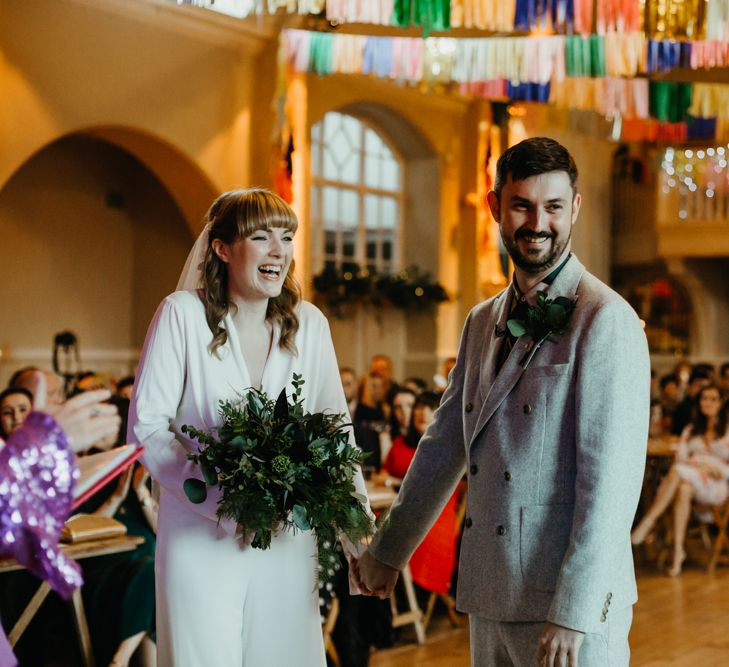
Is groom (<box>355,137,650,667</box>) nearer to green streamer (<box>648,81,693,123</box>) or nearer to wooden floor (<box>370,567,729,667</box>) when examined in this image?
wooden floor (<box>370,567,729,667</box>)

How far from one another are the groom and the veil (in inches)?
36.1

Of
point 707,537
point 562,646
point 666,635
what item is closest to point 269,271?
point 562,646

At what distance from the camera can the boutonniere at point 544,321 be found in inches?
91.3

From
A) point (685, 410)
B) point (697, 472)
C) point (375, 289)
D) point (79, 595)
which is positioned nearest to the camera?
point (79, 595)

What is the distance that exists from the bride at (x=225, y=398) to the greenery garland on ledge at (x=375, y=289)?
32.0 ft

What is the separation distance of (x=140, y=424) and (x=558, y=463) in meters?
1.09

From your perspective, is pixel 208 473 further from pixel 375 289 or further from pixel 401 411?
pixel 375 289

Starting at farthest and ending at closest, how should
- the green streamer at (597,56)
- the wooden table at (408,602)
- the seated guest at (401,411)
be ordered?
1. the green streamer at (597,56)
2. the seated guest at (401,411)
3. the wooden table at (408,602)

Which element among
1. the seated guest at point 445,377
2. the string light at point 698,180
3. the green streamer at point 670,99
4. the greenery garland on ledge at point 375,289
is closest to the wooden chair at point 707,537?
the seated guest at point 445,377

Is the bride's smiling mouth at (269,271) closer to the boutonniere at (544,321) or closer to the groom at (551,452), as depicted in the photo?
the groom at (551,452)

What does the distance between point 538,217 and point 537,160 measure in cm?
13

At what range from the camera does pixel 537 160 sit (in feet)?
7.67

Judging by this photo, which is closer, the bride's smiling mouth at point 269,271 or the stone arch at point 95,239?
the bride's smiling mouth at point 269,271

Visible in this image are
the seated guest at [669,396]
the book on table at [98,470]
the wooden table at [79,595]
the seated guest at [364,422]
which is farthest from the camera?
the seated guest at [669,396]
